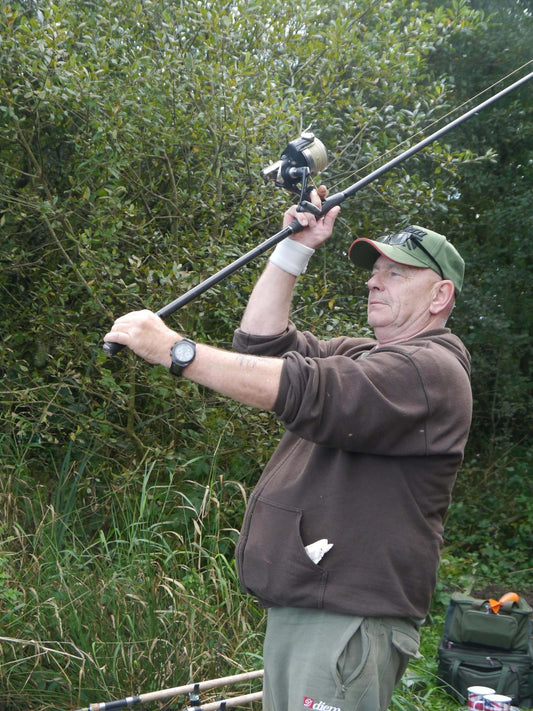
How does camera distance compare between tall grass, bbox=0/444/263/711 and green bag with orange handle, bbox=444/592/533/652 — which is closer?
tall grass, bbox=0/444/263/711

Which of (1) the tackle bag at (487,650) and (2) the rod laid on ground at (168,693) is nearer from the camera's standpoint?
(2) the rod laid on ground at (168,693)

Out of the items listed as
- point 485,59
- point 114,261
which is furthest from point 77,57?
point 485,59

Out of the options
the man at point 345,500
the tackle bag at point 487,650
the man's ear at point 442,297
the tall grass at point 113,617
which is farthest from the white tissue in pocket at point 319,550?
the tackle bag at point 487,650

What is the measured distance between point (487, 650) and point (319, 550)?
3.16 metres

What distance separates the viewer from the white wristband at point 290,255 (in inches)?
102

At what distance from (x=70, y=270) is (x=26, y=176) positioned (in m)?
0.60

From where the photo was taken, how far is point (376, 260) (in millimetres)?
2697

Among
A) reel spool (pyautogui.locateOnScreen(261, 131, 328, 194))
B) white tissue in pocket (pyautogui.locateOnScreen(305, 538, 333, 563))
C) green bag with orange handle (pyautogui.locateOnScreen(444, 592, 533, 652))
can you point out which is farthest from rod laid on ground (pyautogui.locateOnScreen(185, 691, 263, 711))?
green bag with orange handle (pyautogui.locateOnScreen(444, 592, 533, 652))

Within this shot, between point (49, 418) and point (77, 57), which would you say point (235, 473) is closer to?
point (49, 418)

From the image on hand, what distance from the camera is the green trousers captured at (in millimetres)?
2184

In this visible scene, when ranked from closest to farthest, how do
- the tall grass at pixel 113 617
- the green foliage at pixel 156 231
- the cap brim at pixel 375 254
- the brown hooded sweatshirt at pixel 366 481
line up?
the brown hooded sweatshirt at pixel 366 481
the cap brim at pixel 375 254
the tall grass at pixel 113 617
the green foliage at pixel 156 231

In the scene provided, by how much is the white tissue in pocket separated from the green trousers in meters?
0.15

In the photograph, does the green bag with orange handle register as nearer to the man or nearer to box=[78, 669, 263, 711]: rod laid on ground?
box=[78, 669, 263, 711]: rod laid on ground

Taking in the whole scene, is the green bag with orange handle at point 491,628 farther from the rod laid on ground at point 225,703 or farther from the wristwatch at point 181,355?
the wristwatch at point 181,355
